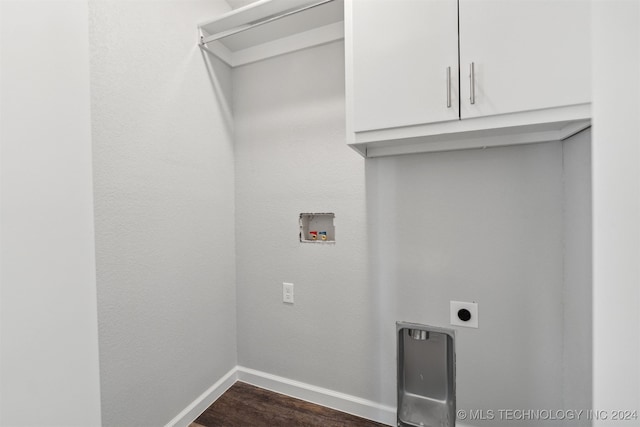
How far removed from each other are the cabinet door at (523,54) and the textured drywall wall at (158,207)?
Result: 1247 millimetres

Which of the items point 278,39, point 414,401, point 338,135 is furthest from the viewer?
point 278,39

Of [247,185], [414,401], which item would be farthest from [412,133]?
[414,401]

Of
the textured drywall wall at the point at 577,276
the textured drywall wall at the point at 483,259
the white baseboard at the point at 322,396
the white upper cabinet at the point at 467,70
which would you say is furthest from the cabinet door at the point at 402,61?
the white baseboard at the point at 322,396

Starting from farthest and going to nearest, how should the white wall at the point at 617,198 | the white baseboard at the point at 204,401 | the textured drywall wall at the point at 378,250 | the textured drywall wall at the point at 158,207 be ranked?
the white baseboard at the point at 204,401 < the textured drywall wall at the point at 378,250 < the textured drywall wall at the point at 158,207 < the white wall at the point at 617,198

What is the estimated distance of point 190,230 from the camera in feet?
4.80

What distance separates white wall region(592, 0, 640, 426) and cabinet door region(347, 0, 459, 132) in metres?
0.80

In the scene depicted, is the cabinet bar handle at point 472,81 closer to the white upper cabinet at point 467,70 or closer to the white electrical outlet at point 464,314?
the white upper cabinet at point 467,70

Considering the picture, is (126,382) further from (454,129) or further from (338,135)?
(454,129)

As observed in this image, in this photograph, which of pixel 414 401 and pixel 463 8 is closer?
pixel 463 8

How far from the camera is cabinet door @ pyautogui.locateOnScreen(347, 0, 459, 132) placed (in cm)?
100

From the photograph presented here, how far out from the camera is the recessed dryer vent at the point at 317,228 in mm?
1580

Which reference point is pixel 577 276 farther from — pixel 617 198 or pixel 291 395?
pixel 291 395

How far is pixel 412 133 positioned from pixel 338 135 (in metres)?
0.52

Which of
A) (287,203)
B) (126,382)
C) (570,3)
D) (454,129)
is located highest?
(570,3)
